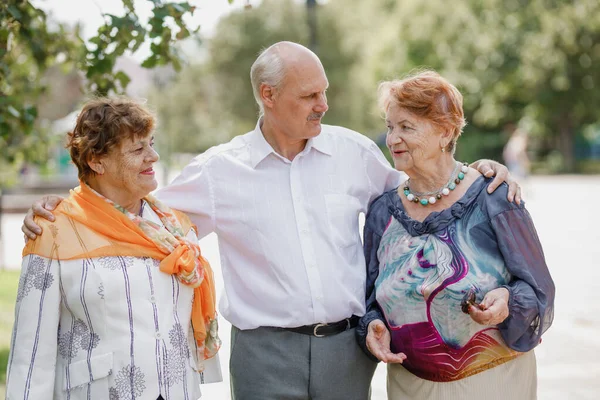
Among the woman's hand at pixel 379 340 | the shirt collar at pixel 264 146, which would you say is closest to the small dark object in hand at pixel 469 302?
the woman's hand at pixel 379 340

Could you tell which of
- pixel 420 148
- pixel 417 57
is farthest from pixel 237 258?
pixel 417 57

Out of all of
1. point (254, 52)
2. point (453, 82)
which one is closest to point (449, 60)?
point (453, 82)

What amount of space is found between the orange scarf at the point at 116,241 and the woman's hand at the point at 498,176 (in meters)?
1.22

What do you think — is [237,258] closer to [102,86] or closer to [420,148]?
[420,148]

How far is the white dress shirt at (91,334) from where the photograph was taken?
261 cm

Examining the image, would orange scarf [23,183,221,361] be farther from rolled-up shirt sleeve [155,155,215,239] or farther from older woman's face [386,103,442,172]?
older woman's face [386,103,442,172]

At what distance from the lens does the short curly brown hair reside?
277cm

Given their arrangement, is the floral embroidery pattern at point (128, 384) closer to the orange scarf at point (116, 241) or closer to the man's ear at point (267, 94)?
the orange scarf at point (116, 241)

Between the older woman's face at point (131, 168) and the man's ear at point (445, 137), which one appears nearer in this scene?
the older woman's face at point (131, 168)

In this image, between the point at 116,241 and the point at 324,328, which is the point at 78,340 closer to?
the point at 116,241

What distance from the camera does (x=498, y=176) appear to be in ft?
9.93

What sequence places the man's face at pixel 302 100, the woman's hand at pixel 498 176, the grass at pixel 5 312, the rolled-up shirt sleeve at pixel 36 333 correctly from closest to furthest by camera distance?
1. the rolled-up shirt sleeve at pixel 36 333
2. the woman's hand at pixel 498 176
3. the man's face at pixel 302 100
4. the grass at pixel 5 312

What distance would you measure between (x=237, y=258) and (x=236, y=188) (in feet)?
1.04

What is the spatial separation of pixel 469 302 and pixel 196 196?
1333mm
